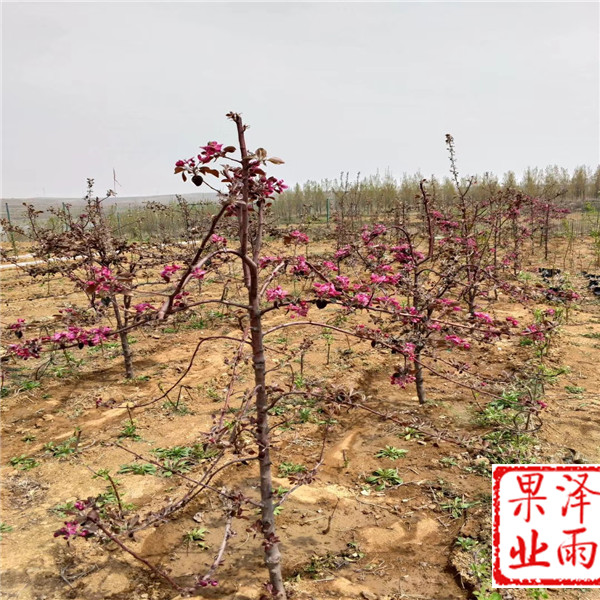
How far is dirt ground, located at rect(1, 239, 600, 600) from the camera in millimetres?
2445

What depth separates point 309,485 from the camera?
3252 mm

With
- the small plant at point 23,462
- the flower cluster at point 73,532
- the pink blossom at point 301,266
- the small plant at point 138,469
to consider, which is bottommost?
the small plant at point 138,469

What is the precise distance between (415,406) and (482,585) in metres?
1.98

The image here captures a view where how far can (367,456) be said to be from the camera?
11.6 feet

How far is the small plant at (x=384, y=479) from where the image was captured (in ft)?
10.5

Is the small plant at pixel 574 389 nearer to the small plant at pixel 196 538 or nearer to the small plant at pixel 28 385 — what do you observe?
the small plant at pixel 196 538

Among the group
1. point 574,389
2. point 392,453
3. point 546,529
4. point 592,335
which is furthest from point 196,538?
point 592,335

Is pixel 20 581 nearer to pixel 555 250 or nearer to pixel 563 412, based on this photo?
pixel 563 412

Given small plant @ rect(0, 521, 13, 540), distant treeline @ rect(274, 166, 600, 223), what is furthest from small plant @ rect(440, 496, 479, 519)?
distant treeline @ rect(274, 166, 600, 223)

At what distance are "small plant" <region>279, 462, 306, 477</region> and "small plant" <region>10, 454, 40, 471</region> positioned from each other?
1973mm

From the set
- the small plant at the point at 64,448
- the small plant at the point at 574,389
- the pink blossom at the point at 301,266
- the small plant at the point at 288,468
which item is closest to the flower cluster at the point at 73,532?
the pink blossom at the point at 301,266

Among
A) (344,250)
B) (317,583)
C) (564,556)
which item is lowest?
(317,583)

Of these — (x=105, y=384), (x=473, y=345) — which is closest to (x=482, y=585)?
(x=473, y=345)

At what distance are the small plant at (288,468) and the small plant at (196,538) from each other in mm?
693
